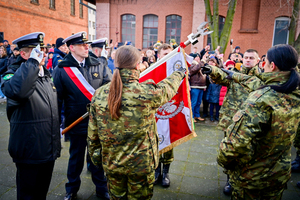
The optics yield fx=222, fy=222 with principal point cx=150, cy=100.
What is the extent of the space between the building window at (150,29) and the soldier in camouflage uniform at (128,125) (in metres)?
14.3

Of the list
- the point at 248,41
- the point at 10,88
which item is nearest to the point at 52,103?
the point at 10,88

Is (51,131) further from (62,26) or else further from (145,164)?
(62,26)

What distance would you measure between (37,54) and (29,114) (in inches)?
24.4

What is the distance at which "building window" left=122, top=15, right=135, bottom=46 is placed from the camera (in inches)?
626

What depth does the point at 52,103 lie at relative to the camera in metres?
2.48

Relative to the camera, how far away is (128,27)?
1602cm

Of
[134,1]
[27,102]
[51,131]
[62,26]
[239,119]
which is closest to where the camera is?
[239,119]

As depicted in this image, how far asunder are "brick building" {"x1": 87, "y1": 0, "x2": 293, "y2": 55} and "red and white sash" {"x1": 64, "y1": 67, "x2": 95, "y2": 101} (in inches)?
486

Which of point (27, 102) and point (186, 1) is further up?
point (186, 1)

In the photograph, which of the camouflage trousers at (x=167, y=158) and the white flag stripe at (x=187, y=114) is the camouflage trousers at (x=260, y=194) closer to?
the white flag stripe at (x=187, y=114)

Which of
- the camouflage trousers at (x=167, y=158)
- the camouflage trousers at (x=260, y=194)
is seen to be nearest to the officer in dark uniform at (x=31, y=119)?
the camouflage trousers at (x=167, y=158)

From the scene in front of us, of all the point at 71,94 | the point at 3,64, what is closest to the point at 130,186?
the point at 71,94

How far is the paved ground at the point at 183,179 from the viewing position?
3.17 m

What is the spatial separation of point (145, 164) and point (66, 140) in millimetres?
3679
